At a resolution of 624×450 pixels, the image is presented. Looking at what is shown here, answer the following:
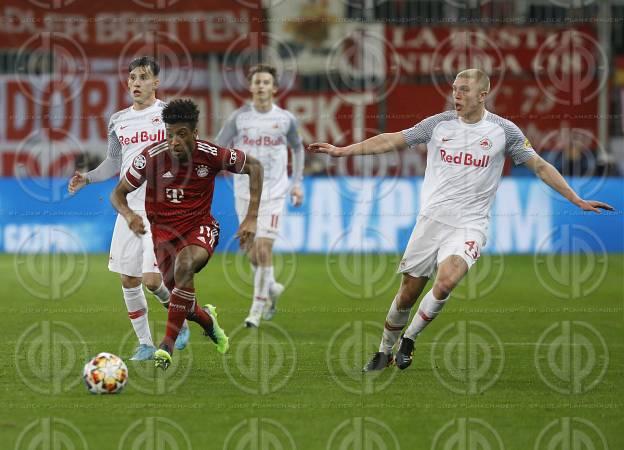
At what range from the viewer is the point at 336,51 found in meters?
20.9

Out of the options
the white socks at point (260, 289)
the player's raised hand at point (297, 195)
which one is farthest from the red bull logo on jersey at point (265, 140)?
the white socks at point (260, 289)

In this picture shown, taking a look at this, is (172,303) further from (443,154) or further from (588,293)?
(588,293)

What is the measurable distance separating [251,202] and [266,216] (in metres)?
3.02

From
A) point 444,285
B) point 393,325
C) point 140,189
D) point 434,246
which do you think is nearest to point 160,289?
point 140,189

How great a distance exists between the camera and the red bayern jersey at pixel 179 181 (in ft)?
25.8

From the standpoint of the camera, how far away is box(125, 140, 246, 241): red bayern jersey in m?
7.86

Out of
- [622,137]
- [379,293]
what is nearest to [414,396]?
[379,293]

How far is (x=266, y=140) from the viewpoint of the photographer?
1130 cm

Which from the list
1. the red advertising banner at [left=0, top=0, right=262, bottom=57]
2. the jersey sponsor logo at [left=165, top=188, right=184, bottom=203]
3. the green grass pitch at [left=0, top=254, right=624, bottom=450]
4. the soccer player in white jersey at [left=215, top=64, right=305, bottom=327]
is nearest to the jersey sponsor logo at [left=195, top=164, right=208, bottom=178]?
the jersey sponsor logo at [left=165, top=188, right=184, bottom=203]

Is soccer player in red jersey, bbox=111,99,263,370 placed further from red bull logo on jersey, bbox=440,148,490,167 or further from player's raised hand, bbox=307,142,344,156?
red bull logo on jersey, bbox=440,148,490,167

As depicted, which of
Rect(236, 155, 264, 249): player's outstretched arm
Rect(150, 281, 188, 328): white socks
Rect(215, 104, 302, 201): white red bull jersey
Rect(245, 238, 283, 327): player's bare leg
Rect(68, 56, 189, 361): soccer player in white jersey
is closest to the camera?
Rect(236, 155, 264, 249): player's outstretched arm

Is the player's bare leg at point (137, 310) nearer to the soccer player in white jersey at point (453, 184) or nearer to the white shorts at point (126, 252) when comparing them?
the white shorts at point (126, 252)

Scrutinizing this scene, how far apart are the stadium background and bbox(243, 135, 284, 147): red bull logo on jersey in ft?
5.22

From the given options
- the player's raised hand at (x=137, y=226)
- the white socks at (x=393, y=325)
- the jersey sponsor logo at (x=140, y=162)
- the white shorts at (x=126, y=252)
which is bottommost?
the white socks at (x=393, y=325)
